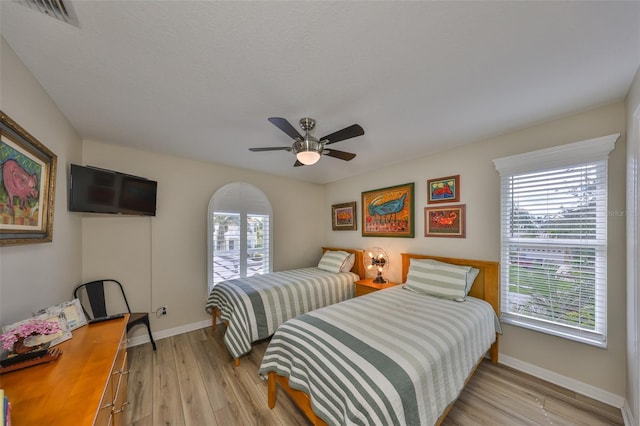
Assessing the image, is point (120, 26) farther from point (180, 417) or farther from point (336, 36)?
point (180, 417)

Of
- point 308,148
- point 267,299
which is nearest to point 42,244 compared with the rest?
point 267,299

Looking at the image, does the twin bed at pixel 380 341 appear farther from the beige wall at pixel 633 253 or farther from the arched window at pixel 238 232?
the beige wall at pixel 633 253

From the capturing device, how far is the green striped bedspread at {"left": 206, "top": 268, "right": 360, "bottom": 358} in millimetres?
2451

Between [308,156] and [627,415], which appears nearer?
[627,415]

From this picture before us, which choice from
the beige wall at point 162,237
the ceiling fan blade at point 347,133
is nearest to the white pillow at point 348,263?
the beige wall at point 162,237

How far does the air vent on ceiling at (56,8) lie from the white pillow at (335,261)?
11.6 feet

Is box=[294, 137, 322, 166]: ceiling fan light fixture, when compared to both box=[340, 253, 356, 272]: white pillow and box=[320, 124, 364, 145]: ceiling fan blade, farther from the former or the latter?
box=[340, 253, 356, 272]: white pillow

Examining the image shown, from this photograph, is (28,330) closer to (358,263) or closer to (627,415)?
(358,263)

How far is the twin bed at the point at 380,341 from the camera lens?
1.22m

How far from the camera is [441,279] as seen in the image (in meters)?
2.50

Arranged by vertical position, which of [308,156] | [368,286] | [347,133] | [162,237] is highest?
[347,133]

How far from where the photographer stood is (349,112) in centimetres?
196

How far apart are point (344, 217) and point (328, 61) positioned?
3127 millimetres

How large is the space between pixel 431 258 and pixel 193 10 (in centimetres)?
318
